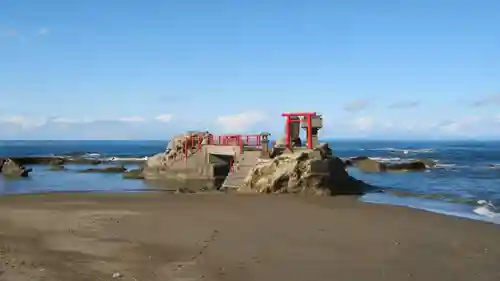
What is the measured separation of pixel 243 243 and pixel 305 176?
14.2m

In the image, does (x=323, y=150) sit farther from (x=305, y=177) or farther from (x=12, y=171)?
(x=12, y=171)

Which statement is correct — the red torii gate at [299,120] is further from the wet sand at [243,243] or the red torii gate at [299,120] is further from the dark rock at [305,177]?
the wet sand at [243,243]

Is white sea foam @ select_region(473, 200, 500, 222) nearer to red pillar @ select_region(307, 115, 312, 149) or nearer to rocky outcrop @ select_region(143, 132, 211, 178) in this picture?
red pillar @ select_region(307, 115, 312, 149)

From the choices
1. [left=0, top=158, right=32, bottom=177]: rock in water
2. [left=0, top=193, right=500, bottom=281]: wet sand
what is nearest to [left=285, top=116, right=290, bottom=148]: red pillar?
[left=0, top=193, right=500, bottom=281]: wet sand

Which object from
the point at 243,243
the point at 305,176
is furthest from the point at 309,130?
the point at 243,243

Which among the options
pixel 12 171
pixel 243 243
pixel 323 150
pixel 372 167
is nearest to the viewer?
pixel 243 243

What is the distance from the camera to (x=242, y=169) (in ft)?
106

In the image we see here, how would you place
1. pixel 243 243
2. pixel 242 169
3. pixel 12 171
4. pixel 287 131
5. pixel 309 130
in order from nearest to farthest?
pixel 243 243 < pixel 309 130 < pixel 287 131 < pixel 242 169 < pixel 12 171

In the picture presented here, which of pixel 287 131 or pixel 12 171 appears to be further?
pixel 12 171

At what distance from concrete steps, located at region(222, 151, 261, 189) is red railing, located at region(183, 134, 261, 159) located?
62.1 inches

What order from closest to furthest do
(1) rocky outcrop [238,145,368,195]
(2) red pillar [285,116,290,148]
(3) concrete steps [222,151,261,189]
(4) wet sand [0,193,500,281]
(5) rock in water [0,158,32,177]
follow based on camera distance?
(4) wet sand [0,193,500,281], (1) rocky outcrop [238,145,368,195], (2) red pillar [285,116,290,148], (3) concrete steps [222,151,261,189], (5) rock in water [0,158,32,177]

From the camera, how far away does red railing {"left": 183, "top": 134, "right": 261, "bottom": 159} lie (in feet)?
115

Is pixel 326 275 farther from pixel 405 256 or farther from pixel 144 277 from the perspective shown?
pixel 144 277

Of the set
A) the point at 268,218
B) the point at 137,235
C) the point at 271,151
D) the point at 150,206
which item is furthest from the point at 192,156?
the point at 137,235
